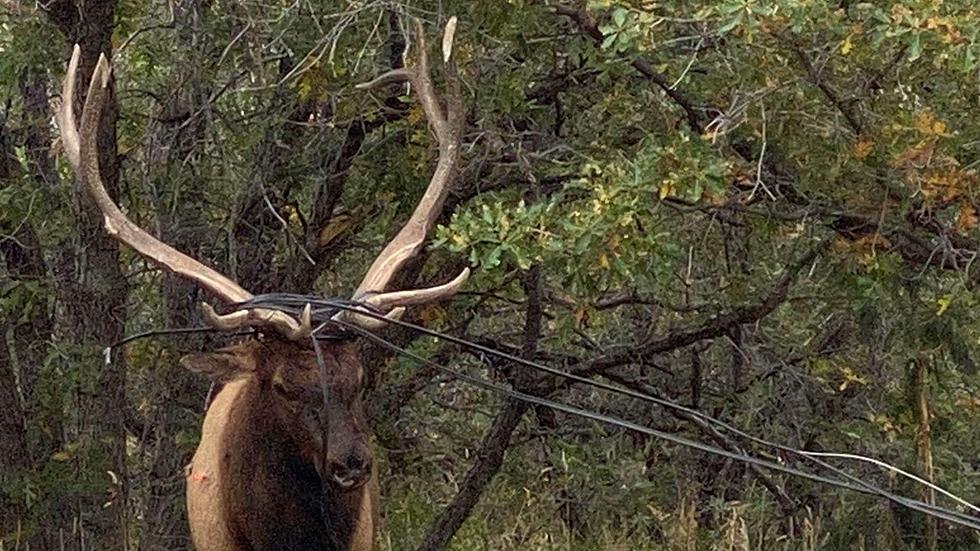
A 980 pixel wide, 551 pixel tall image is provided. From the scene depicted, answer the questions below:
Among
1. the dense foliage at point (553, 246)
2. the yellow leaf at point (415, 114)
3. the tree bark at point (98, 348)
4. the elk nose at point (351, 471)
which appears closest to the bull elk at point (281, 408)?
the elk nose at point (351, 471)

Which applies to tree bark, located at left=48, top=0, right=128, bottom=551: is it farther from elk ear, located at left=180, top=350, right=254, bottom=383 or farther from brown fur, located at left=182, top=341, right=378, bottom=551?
elk ear, located at left=180, top=350, right=254, bottom=383

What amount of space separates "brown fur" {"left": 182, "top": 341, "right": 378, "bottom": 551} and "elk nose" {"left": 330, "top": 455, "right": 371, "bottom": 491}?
197 mm

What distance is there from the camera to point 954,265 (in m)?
6.16

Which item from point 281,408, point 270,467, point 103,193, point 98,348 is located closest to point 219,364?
point 281,408

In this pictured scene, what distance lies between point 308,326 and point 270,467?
629 millimetres

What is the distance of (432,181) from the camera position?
5.86 m

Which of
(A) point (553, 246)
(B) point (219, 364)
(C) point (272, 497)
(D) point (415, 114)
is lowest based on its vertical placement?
(C) point (272, 497)

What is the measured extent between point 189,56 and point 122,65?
0.65m

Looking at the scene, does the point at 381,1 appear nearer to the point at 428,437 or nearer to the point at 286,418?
the point at 286,418

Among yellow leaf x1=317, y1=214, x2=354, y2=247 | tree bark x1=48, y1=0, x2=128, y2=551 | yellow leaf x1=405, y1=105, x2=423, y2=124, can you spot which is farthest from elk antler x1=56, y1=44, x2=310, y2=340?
yellow leaf x1=317, y1=214, x2=354, y2=247

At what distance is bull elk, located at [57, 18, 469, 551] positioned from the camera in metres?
5.02

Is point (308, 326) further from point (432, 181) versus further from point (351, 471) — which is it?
point (432, 181)

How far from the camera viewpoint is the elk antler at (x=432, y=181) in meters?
5.48

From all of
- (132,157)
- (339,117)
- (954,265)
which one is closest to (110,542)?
(132,157)
